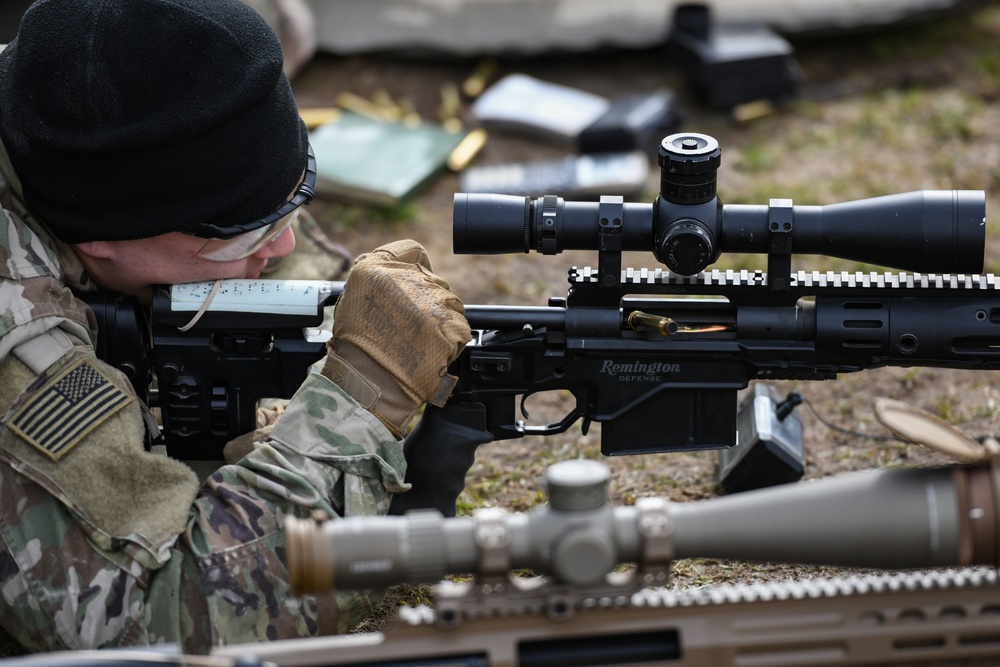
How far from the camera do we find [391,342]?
3.31 meters

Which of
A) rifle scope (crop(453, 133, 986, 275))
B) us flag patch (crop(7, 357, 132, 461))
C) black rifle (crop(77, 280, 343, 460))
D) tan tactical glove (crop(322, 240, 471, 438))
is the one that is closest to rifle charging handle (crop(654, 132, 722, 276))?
rifle scope (crop(453, 133, 986, 275))

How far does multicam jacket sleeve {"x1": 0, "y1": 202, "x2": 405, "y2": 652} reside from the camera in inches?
118

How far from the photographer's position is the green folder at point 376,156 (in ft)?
23.0

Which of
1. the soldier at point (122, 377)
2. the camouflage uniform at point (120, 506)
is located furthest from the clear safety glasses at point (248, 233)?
the camouflage uniform at point (120, 506)

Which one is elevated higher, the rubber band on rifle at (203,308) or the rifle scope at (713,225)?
the rifle scope at (713,225)

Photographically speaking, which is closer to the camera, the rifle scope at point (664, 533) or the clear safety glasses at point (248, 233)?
the rifle scope at point (664, 533)

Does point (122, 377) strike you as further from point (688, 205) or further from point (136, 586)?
point (688, 205)

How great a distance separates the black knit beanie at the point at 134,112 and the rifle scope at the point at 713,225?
685 mm

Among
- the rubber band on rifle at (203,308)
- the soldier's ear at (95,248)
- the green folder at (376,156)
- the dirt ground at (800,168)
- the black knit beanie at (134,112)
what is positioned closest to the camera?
the black knit beanie at (134,112)

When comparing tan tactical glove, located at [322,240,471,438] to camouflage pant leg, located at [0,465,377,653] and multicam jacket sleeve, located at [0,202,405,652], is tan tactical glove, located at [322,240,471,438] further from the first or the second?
camouflage pant leg, located at [0,465,377,653]

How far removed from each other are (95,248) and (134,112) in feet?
1.49

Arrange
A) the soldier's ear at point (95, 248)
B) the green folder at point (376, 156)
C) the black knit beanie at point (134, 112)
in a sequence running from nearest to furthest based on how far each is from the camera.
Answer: the black knit beanie at point (134, 112), the soldier's ear at point (95, 248), the green folder at point (376, 156)

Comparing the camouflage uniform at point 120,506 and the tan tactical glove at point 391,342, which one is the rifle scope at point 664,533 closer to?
the camouflage uniform at point 120,506

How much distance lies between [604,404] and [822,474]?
137cm
